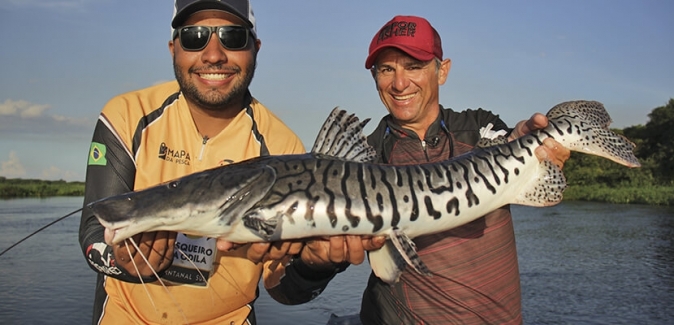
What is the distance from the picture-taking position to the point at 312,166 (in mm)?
3619

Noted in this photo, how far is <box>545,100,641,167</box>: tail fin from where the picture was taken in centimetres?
426

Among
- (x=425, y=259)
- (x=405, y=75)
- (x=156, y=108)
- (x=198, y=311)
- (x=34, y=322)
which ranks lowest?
(x=34, y=322)

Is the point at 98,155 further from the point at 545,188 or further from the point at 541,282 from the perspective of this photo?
the point at 541,282

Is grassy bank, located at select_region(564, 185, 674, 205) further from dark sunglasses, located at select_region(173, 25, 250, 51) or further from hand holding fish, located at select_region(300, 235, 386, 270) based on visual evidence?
hand holding fish, located at select_region(300, 235, 386, 270)

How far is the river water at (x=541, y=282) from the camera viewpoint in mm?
12836

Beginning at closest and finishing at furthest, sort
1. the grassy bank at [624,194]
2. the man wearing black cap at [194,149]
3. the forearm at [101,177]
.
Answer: the forearm at [101,177]
the man wearing black cap at [194,149]
the grassy bank at [624,194]

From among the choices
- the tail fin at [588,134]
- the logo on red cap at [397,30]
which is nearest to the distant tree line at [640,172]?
the tail fin at [588,134]

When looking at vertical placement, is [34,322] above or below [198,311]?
below

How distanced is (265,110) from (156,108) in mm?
907

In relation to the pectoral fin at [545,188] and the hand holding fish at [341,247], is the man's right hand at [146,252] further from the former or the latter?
the pectoral fin at [545,188]

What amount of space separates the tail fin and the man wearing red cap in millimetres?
112

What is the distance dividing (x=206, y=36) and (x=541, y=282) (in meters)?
14.4

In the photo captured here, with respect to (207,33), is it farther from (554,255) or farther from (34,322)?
(554,255)

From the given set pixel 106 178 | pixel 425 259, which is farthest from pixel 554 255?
pixel 106 178
